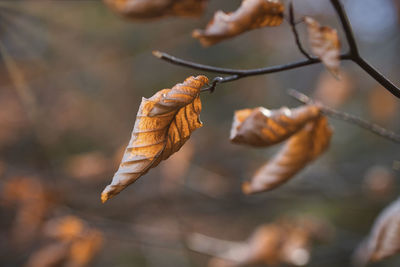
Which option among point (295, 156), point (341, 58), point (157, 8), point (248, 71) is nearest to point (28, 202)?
point (157, 8)

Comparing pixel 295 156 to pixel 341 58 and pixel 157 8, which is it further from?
pixel 157 8

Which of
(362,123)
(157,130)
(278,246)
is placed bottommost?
(278,246)

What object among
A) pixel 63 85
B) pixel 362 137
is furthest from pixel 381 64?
pixel 63 85

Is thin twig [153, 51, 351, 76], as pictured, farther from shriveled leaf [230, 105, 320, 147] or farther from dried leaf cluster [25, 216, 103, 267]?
dried leaf cluster [25, 216, 103, 267]

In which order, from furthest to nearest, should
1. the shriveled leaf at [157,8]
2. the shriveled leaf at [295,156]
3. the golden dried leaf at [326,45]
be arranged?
the shriveled leaf at [157,8] < the shriveled leaf at [295,156] < the golden dried leaf at [326,45]

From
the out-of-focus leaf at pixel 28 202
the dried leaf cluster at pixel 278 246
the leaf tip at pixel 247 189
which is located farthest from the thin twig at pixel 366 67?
the out-of-focus leaf at pixel 28 202

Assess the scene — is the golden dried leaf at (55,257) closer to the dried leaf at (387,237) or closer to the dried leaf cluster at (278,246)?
the dried leaf cluster at (278,246)

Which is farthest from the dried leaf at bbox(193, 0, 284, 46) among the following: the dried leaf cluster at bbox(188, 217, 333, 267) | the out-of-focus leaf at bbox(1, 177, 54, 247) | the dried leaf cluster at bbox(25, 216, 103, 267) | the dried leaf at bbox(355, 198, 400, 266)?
the out-of-focus leaf at bbox(1, 177, 54, 247)
